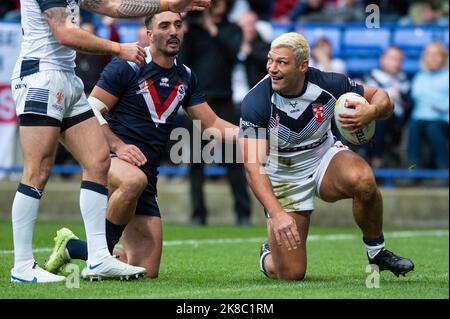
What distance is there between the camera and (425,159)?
14.6m

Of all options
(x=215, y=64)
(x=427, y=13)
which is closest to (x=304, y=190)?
(x=215, y=64)

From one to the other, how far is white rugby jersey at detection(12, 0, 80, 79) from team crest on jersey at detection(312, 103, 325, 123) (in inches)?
74.2

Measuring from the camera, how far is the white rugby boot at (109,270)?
7.66 metres

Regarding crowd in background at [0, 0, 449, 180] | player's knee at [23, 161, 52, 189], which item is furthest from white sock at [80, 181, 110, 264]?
crowd in background at [0, 0, 449, 180]

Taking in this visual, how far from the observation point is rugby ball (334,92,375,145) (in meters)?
7.78

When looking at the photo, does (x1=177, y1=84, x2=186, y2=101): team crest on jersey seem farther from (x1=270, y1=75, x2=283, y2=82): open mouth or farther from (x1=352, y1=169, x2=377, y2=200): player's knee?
(x1=352, y1=169, x2=377, y2=200): player's knee

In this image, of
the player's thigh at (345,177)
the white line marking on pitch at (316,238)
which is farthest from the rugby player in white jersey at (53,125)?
the white line marking on pitch at (316,238)

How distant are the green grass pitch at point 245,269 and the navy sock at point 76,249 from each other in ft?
1.59

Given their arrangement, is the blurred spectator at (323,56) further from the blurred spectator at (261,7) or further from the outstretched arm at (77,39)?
the outstretched arm at (77,39)

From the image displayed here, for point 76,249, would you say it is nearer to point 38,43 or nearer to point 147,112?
point 147,112

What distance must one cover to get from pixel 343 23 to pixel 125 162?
26.2ft

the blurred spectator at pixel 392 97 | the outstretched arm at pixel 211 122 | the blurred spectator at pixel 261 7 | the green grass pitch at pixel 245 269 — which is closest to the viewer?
the green grass pitch at pixel 245 269

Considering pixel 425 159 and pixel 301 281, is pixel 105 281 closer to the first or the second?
pixel 301 281

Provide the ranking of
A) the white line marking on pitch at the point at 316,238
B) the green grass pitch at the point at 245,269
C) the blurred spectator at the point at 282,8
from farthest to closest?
the blurred spectator at the point at 282,8 → the white line marking on pitch at the point at 316,238 → the green grass pitch at the point at 245,269
